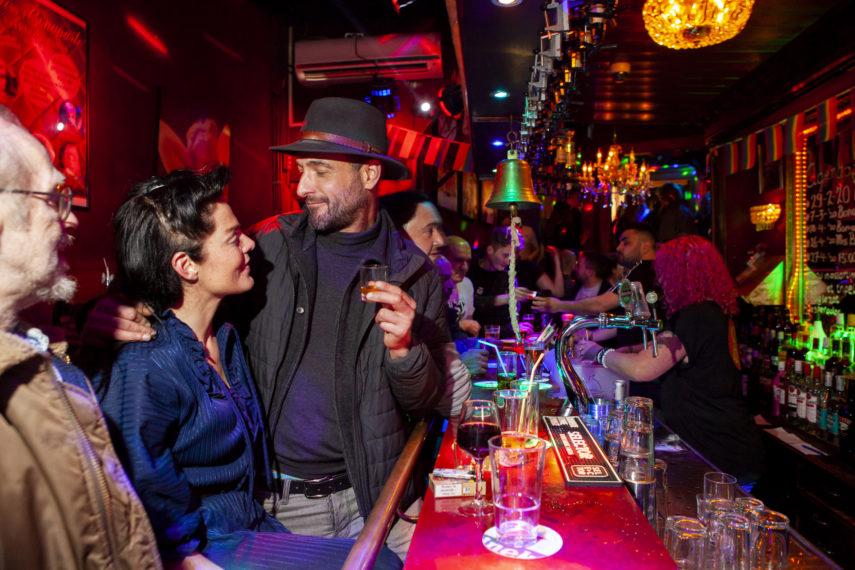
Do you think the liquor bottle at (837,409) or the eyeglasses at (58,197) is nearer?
the eyeglasses at (58,197)

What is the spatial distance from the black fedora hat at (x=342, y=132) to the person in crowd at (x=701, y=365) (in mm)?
1450

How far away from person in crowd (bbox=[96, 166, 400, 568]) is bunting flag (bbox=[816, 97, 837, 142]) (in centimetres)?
458

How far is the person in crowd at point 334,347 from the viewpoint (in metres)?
1.93

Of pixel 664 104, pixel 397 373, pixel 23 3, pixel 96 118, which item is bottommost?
pixel 397 373

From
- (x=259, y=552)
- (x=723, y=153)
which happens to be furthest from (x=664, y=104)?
(x=259, y=552)

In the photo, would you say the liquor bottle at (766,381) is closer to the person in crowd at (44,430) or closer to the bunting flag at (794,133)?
the bunting flag at (794,133)

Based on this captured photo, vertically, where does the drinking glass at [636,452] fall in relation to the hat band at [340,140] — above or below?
below

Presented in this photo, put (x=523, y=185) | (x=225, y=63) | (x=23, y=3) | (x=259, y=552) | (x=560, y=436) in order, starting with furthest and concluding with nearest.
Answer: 1. (x=225, y=63)
2. (x=523, y=185)
3. (x=23, y=3)
4. (x=560, y=436)
5. (x=259, y=552)

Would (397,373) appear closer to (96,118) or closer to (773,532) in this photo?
(773,532)

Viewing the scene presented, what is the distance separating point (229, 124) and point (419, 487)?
4.53m

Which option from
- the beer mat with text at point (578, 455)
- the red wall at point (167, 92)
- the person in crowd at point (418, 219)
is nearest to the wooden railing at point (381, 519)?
the beer mat with text at point (578, 455)

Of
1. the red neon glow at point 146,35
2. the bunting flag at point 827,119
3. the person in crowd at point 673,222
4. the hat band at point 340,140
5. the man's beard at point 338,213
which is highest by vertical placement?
the red neon glow at point 146,35

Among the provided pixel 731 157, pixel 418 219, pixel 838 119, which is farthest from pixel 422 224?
pixel 731 157

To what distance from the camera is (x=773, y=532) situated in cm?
119
